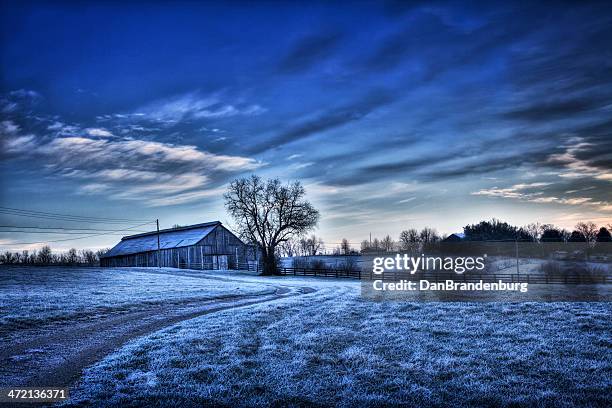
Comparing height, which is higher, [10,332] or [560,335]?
[10,332]

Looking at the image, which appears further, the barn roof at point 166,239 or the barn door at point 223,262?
the barn roof at point 166,239

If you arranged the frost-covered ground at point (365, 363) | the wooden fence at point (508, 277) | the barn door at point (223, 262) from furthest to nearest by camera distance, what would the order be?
the barn door at point (223, 262)
the wooden fence at point (508, 277)
the frost-covered ground at point (365, 363)

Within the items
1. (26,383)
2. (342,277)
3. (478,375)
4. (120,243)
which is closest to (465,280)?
(342,277)

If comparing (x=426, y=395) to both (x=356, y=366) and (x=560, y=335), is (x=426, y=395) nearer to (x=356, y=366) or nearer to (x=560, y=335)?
(x=356, y=366)

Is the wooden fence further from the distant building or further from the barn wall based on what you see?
the distant building

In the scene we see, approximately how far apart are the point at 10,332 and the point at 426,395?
1325 cm

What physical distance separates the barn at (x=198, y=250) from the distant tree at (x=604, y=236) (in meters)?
56.5

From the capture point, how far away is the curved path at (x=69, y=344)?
979 centimetres

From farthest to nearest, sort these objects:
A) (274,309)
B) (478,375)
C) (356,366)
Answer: (274,309), (356,366), (478,375)

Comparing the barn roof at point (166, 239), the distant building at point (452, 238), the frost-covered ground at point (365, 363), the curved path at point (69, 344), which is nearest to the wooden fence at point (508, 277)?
the frost-covered ground at point (365, 363)

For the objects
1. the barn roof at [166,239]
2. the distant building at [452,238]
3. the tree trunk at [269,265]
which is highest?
the barn roof at [166,239]

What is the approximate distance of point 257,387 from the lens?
369 inches

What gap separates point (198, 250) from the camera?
63406mm

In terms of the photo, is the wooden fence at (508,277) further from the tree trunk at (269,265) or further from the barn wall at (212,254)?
the barn wall at (212,254)
